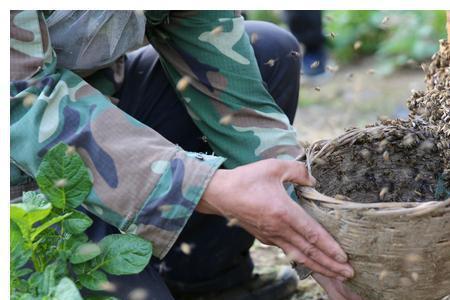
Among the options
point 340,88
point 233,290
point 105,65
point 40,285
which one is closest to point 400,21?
point 340,88

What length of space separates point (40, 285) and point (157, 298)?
0.28m

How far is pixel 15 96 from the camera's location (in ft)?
5.27

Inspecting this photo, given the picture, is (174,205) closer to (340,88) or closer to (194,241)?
(194,241)

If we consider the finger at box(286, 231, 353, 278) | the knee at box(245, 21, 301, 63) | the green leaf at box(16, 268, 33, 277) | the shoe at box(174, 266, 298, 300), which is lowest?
the shoe at box(174, 266, 298, 300)

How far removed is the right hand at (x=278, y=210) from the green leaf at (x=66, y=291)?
30 centimetres

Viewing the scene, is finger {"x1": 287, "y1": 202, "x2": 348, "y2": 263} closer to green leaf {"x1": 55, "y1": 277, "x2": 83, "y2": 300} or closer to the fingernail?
the fingernail

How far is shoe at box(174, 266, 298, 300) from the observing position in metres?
2.39

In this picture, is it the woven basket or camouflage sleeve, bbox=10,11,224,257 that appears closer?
the woven basket

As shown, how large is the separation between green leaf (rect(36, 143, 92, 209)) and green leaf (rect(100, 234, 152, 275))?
11cm

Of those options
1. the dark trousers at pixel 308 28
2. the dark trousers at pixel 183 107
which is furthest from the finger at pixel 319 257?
the dark trousers at pixel 308 28

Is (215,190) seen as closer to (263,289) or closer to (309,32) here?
(263,289)

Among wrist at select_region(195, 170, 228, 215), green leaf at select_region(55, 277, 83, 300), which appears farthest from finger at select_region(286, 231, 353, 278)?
green leaf at select_region(55, 277, 83, 300)

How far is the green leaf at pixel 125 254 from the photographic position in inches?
63.0

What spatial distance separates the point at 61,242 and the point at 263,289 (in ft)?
3.01
